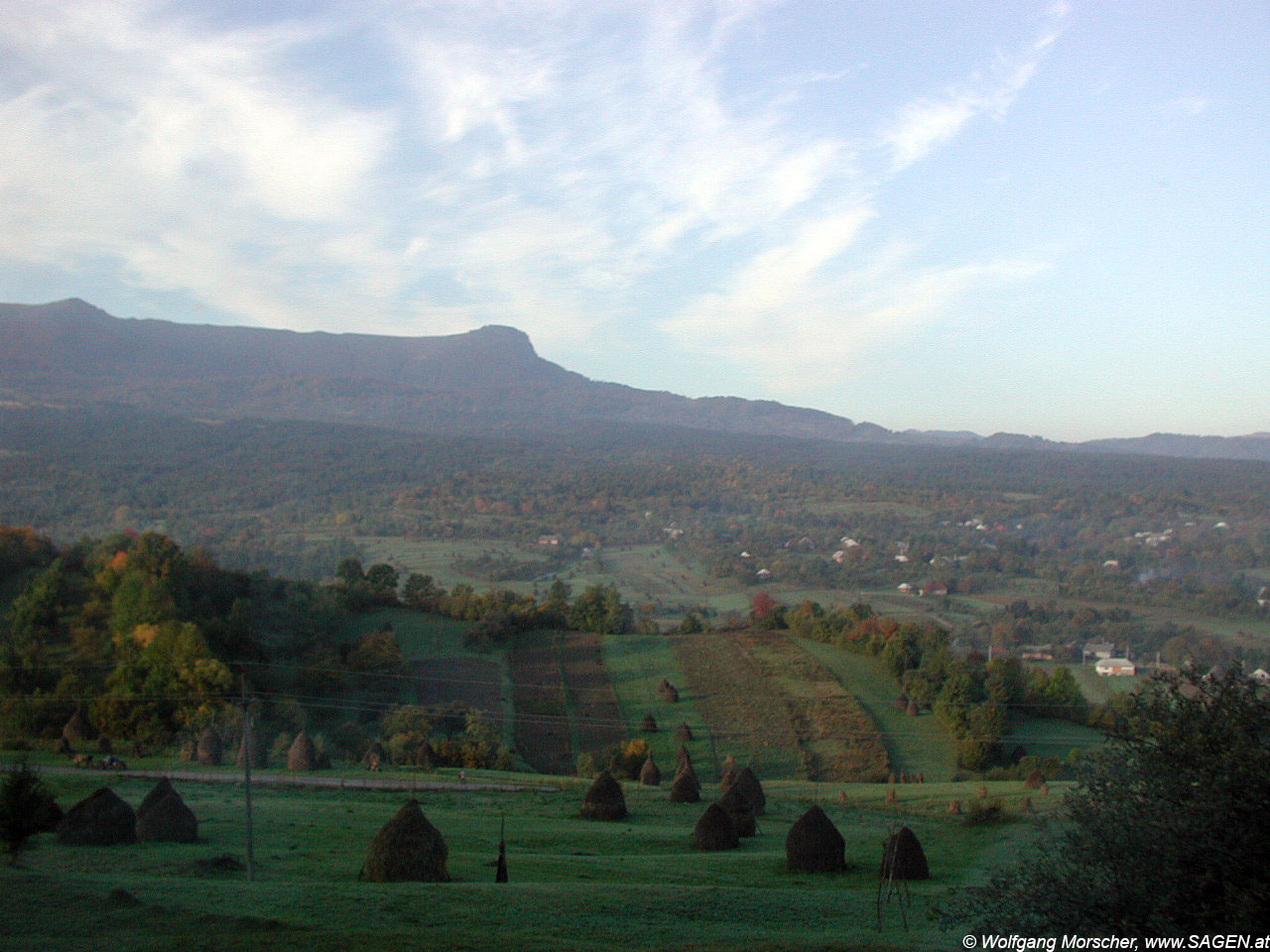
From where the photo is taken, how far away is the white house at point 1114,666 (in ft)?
182

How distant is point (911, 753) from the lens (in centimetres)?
4031

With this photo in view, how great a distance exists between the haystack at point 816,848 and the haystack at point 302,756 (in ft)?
56.4

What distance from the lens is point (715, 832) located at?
21.8 m

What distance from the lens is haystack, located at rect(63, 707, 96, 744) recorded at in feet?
109

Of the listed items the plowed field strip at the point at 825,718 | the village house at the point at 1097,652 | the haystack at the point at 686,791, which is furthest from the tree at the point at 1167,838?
the village house at the point at 1097,652

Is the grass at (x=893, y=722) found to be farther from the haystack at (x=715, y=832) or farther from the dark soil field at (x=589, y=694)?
the haystack at (x=715, y=832)

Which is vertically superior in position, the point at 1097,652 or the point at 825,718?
the point at 825,718

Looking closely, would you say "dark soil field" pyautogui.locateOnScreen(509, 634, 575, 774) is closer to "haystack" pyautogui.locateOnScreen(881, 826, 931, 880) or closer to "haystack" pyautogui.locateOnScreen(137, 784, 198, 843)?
"haystack" pyautogui.locateOnScreen(137, 784, 198, 843)

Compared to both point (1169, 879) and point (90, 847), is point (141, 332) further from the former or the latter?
point (1169, 879)

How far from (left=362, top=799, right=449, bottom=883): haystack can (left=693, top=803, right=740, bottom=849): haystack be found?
699 cm

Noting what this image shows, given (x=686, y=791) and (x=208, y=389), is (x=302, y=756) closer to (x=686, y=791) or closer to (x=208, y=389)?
(x=686, y=791)

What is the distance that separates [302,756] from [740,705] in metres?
21.8

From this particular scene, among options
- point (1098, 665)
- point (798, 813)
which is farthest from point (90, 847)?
point (1098, 665)

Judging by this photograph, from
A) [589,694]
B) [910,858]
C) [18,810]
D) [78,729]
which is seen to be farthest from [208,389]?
[910,858]
